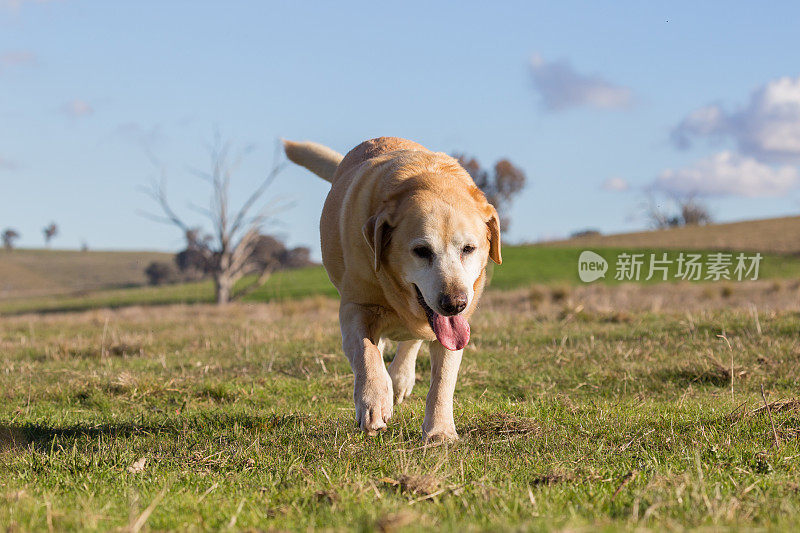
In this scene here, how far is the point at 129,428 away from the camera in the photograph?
5.07 meters

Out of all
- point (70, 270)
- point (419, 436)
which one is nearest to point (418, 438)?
point (419, 436)

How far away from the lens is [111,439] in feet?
15.3

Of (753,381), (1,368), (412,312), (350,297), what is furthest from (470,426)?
(1,368)

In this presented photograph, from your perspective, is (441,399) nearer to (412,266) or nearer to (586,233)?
(412,266)

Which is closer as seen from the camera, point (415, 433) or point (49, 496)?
point (49, 496)

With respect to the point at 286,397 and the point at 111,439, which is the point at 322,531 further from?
the point at 286,397

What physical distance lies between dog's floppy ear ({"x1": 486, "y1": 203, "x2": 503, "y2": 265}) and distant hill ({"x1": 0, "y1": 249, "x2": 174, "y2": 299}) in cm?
8094

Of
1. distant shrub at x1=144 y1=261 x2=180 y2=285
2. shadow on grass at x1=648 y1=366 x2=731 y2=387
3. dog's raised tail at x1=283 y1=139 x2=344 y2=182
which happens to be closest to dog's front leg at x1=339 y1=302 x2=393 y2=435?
dog's raised tail at x1=283 y1=139 x2=344 y2=182

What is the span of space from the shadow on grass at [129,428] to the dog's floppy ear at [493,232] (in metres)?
1.75

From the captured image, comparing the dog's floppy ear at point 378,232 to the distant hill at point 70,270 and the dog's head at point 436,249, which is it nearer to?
the dog's head at point 436,249

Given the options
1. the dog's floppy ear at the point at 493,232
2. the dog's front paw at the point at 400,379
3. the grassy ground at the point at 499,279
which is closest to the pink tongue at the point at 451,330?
the dog's floppy ear at the point at 493,232

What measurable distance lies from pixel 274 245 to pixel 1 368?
38094 millimetres

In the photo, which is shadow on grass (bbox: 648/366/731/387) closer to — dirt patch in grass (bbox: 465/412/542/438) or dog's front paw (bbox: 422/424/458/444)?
dirt patch in grass (bbox: 465/412/542/438)

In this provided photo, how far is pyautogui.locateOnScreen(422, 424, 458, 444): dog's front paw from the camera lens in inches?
170
